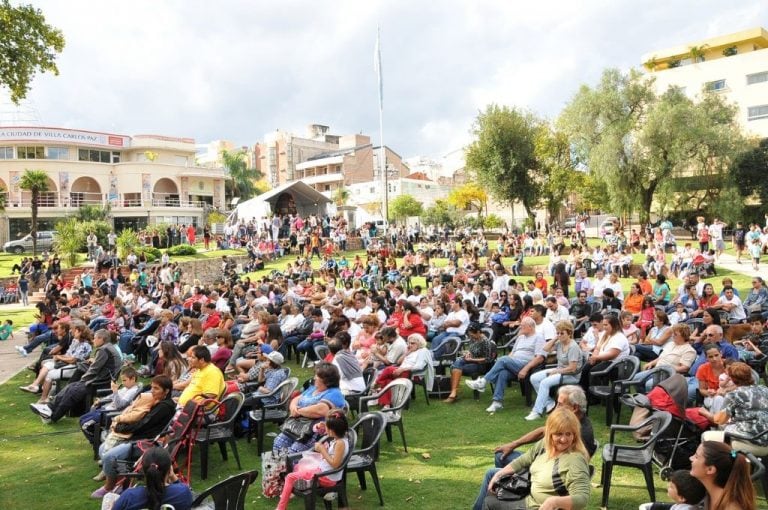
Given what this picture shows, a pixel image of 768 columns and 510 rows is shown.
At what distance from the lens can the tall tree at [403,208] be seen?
62.2m

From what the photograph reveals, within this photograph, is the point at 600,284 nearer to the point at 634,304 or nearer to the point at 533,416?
the point at 634,304

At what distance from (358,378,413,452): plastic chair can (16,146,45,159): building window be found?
172 feet

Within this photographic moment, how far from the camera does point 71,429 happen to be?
7.97 metres

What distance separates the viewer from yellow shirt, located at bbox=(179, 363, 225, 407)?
6.35 meters

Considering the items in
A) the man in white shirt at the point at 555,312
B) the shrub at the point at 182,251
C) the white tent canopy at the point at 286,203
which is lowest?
the man in white shirt at the point at 555,312

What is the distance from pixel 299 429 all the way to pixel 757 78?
139 ft

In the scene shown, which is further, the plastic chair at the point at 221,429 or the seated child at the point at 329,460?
the plastic chair at the point at 221,429

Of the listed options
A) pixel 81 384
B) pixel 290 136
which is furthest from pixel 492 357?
pixel 290 136

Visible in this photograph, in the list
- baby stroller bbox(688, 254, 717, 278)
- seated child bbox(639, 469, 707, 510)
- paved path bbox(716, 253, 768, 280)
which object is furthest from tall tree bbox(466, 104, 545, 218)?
seated child bbox(639, 469, 707, 510)

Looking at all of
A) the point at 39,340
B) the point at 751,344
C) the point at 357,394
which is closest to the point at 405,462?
the point at 357,394

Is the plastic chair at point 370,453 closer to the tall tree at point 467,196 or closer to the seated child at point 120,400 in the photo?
the seated child at point 120,400

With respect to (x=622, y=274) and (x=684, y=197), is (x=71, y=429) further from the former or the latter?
(x=684, y=197)

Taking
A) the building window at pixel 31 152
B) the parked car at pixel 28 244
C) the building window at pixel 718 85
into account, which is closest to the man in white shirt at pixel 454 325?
the parked car at pixel 28 244

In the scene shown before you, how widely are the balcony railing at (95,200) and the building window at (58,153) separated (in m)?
3.20
